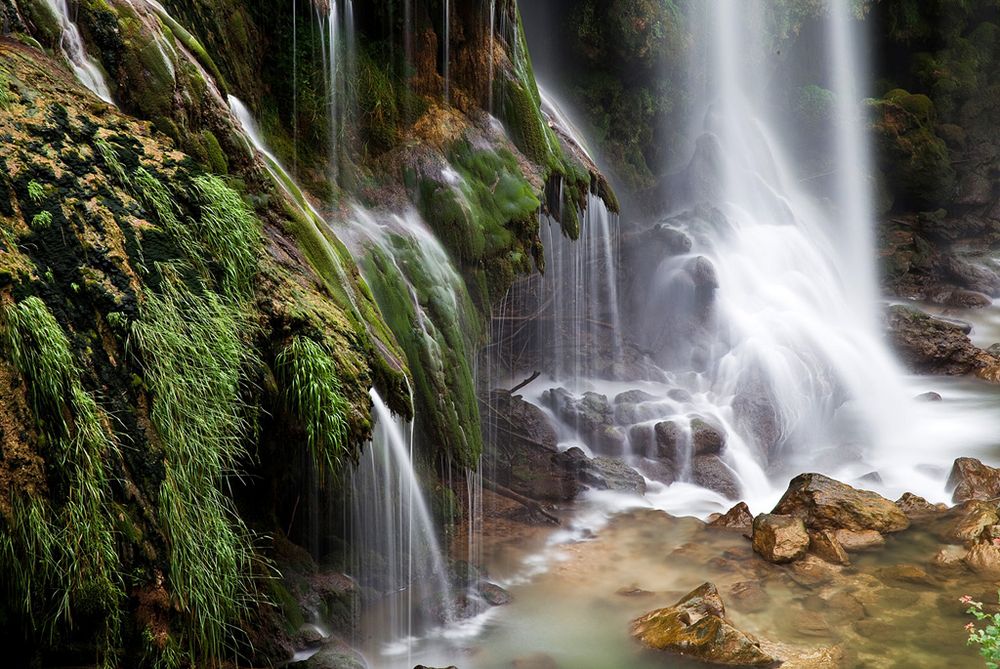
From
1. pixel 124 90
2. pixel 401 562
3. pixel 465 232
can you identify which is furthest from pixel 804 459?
pixel 124 90

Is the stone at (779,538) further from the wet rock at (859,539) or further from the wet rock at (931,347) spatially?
the wet rock at (931,347)

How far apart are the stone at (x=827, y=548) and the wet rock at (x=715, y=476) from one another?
194 cm

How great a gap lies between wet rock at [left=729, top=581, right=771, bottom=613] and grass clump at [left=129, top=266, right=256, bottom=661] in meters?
4.41

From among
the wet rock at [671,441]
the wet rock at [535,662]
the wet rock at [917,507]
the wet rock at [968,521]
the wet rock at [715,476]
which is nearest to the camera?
the wet rock at [535,662]

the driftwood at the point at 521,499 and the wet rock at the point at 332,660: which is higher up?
the driftwood at the point at 521,499

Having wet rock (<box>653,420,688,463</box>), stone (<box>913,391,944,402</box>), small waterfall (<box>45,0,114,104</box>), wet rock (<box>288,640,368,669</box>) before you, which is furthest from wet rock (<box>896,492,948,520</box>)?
small waterfall (<box>45,0,114,104</box>)

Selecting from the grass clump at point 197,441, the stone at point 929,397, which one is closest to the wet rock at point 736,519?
the stone at point 929,397

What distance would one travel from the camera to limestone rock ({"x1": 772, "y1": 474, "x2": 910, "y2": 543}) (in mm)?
7961

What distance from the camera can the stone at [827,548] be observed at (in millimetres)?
7410

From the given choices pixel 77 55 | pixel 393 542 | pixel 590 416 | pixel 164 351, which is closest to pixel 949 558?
pixel 590 416

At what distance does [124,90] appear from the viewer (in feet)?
15.3

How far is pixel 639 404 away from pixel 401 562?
5.32 metres

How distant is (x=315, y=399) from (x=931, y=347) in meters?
12.8

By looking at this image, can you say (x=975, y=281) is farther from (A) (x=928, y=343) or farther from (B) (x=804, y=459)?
(B) (x=804, y=459)
